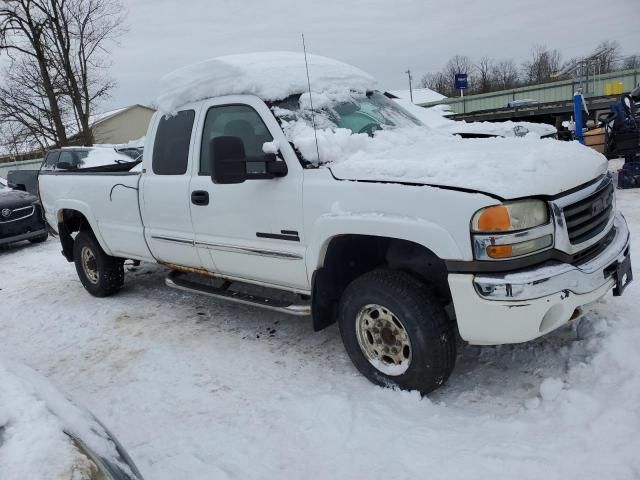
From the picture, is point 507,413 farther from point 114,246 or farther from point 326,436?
point 114,246

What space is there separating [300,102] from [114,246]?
8.97 ft

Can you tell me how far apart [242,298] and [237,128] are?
131cm

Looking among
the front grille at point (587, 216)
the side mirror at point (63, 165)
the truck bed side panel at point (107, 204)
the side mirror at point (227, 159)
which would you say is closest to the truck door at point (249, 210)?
the side mirror at point (227, 159)

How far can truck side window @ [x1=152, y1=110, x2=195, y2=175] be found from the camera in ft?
13.8

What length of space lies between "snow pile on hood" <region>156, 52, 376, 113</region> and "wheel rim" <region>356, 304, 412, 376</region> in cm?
166

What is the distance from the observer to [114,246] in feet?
17.5

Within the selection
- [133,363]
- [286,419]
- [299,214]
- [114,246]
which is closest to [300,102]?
[299,214]

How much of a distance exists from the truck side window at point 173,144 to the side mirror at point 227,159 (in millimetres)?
1023

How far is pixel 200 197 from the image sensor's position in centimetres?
405

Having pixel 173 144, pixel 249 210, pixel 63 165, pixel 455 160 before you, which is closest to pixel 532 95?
pixel 63 165

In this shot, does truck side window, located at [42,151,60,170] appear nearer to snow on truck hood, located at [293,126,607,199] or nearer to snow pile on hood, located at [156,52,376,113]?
snow pile on hood, located at [156,52,376,113]

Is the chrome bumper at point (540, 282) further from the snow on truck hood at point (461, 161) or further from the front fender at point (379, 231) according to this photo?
the snow on truck hood at point (461, 161)

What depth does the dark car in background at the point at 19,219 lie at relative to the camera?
9.66 metres

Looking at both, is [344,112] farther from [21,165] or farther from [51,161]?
[21,165]
